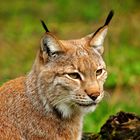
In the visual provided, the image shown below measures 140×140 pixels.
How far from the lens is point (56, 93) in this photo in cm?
680

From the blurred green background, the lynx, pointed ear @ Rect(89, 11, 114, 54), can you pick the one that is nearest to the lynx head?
the lynx

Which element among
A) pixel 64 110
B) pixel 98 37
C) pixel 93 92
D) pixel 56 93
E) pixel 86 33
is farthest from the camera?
pixel 86 33

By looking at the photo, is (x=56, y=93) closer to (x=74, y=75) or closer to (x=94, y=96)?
(x=74, y=75)

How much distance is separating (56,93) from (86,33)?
8.52 meters

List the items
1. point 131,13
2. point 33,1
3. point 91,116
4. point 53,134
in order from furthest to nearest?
point 33,1 → point 131,13 → point 91,116 → point 53,134

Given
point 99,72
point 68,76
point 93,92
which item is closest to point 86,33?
point 99,72

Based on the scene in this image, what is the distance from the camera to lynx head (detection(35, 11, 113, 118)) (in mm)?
6754

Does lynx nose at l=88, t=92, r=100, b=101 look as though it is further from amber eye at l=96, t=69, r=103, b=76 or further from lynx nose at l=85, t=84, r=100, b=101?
amber eye at l=96, t=69, r=103, b=76

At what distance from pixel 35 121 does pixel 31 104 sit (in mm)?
180

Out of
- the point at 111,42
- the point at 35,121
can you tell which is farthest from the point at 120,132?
the point at 111,42

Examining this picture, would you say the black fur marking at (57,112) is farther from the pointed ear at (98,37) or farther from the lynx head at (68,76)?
the pointed ear at (98,37)

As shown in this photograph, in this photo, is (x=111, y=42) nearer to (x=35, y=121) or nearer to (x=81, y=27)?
(x=81, y=27)

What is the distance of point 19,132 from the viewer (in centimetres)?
697

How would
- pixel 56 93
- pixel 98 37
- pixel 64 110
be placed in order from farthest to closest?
pixel 98 37, pixel 64 110, pixel 56 93
